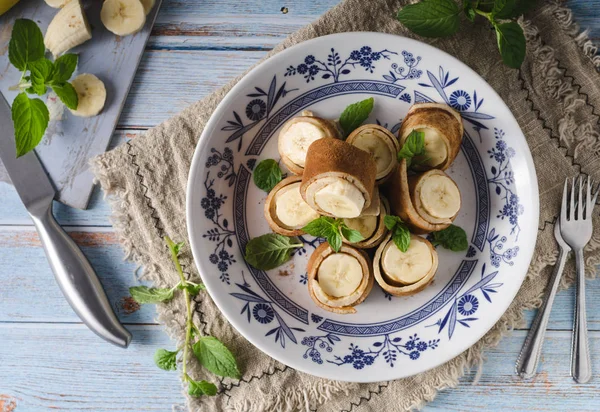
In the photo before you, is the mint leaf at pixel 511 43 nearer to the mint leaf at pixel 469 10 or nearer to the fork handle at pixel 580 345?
the mint leaf at pixel 469 10

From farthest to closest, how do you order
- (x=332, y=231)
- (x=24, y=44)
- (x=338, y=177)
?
(x=24, y=44) → (x=332, y=231) → (x=338, y=177)

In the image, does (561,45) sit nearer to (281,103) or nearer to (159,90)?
(281,103)

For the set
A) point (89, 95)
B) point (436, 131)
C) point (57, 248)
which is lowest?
point (57, 248)

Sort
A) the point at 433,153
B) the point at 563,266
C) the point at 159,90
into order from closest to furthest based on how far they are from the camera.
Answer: the point at 433,153, the point at 563,266, the point at 159,90

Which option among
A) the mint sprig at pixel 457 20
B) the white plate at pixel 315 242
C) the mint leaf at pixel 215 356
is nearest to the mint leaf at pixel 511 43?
the mint sprig at pixel 457 20

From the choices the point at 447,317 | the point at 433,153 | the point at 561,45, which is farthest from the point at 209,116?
the point at 561,45

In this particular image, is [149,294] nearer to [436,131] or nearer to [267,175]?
[267,175]

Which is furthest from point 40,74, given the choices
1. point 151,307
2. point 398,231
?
point 398,231
